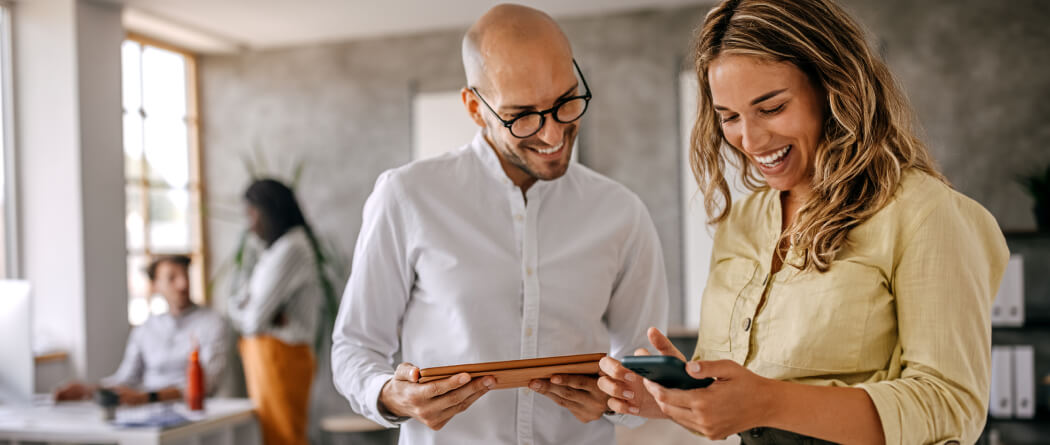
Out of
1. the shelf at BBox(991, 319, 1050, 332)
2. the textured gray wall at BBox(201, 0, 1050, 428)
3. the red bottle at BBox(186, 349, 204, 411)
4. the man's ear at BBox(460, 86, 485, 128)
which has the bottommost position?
the red bottle at BBox(186, 349, 204, 411)

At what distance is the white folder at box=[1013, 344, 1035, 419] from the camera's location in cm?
373

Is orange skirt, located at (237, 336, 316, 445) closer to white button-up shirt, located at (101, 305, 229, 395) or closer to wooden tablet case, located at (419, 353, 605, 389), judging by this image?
white button-up shirt, located at (101, 305, 229, 395)

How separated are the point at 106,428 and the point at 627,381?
2657 millimetres

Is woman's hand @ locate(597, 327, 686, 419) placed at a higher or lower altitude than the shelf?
higher

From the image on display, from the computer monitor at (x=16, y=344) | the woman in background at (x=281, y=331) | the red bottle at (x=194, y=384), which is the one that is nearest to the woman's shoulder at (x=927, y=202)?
the red bottle at (x=194, y=384)

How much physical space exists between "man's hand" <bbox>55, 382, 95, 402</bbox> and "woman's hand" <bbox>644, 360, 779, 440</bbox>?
141 inches

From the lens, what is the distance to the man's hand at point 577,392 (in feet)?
4.26

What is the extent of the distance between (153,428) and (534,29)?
2332mm

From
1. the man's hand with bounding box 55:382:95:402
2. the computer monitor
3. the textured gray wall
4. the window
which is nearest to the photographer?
the computer monitor

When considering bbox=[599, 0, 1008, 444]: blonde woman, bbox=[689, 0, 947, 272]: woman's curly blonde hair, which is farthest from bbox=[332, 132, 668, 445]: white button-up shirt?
bbox=[689, 0, 947, 272]: woman's curly blonde hair

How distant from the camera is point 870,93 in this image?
3.74ft

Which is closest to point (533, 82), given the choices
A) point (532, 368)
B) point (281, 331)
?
point (532, 368)

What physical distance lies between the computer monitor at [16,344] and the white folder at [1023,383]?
4.31 metres

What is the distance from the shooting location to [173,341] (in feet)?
13.4
